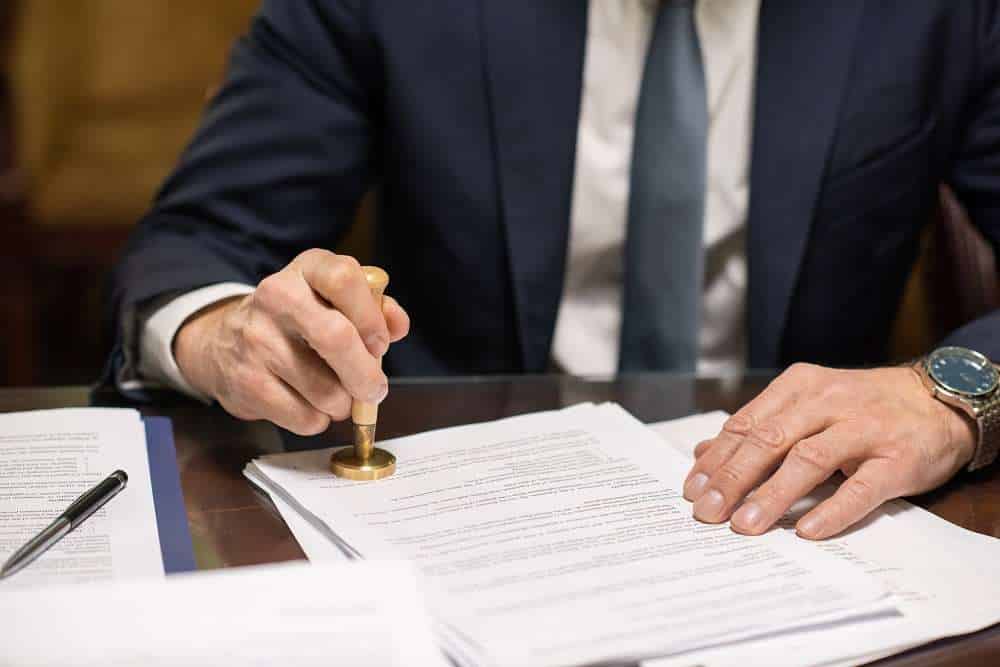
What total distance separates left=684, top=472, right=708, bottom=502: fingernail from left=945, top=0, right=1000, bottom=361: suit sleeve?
70 cm

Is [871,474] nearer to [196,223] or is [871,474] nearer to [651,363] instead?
[651,363]

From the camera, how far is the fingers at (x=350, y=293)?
767 mm

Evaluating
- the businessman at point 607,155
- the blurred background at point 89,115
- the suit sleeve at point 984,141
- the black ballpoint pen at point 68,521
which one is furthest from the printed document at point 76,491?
the blurred background at point 89,115

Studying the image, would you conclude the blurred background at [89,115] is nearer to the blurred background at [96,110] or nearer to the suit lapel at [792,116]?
the blurred background at [96,110]

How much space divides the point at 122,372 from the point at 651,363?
0.53m

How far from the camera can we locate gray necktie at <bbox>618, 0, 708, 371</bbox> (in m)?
1.23

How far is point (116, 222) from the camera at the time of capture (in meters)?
2.79

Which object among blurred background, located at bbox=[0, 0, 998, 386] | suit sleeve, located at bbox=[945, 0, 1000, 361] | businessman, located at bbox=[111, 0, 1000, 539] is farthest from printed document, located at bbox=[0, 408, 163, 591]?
blurred background, located at bbox=[0, 0, 998, 386]

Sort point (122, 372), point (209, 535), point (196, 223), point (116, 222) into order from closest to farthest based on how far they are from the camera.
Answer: point (209, 535), point (122, 372), point (196, 223), point (116, 222)

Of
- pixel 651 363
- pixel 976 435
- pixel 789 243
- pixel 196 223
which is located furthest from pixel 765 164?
pixel 196 223

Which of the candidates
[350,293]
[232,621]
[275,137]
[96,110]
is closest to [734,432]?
[350,293]

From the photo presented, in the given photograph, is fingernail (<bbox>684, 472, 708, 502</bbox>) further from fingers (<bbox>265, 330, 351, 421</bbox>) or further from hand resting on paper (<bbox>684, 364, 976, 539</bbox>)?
fingers (<bbox>265, 330, 351, 421</bbox>)

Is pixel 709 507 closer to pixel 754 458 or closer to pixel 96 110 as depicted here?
pixel 754 458

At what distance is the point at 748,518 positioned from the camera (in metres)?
0.74
